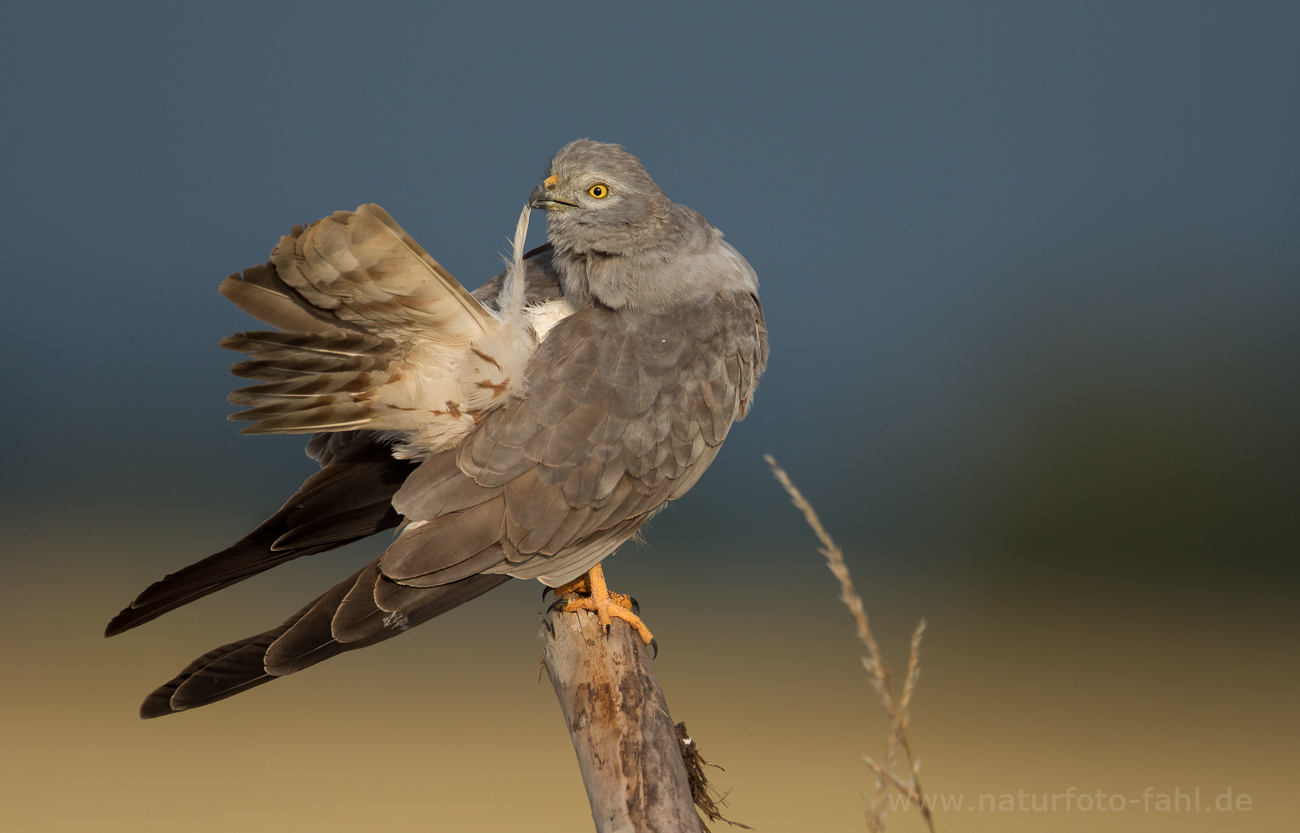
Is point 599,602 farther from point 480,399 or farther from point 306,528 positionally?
point 306,528

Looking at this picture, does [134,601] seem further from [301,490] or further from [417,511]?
[417,511]

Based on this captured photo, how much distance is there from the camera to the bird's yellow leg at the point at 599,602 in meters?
2.42

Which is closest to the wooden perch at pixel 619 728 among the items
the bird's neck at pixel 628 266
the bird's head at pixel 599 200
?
the bird's neck at pixel 628 266

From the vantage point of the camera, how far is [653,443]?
2.28 meters

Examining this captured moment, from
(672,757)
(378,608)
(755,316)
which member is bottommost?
(672,757)

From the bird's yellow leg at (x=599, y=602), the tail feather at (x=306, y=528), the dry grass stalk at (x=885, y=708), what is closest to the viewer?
the dry grass stalk at (x=885, y=708)

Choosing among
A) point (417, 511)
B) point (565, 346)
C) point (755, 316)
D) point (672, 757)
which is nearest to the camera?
point (672, 757)

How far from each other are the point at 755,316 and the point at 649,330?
1.29 ft

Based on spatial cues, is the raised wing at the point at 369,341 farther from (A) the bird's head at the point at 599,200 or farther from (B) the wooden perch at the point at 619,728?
(B) the wooden perch at the point at 619,728

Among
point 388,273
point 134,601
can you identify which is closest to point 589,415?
point 388,273

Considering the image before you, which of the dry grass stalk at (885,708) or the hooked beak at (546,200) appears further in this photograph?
the hooked beak at (546,200)

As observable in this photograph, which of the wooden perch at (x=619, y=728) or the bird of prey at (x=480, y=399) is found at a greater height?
the bird of prey at (x=480, y=399)

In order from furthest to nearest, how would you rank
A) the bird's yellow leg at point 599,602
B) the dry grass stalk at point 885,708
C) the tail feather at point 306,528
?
the bird's yellow leg at point 599,602 → the tail feather at point 306,528 → the dry grass stalk at point 885,708

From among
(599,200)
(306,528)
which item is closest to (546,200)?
(599,200)
